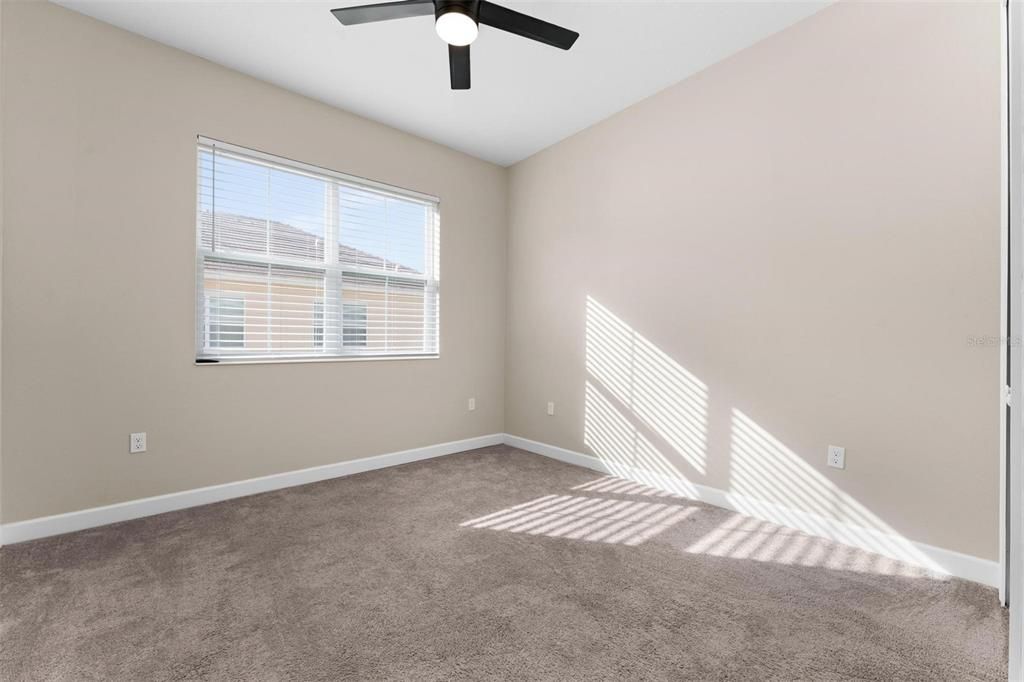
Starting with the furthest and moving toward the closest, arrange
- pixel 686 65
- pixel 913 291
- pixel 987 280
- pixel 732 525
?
pixel 686 65 < pixel 732 525 < pixel 913 291 < pixel 987 280

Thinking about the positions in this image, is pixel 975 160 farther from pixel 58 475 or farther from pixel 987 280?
pixel 58 475

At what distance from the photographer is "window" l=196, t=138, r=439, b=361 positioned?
2.92m

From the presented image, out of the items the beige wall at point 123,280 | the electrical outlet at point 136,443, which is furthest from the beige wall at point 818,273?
the electrical outlet at point 136,443

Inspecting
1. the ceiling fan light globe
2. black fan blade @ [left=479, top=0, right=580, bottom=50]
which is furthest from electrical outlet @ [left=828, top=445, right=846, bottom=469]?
the ceiling fan light globe

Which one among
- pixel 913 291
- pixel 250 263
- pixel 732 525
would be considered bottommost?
pixel 732 525

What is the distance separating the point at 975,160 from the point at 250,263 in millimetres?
3910

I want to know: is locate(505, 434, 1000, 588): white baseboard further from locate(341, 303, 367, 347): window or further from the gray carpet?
locate(341, 303, 367, 347): window

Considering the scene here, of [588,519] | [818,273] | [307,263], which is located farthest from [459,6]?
[588,519]

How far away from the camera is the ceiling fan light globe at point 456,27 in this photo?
1947 mm

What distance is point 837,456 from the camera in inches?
93.8

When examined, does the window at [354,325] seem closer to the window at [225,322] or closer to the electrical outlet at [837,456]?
the window at [225,322]

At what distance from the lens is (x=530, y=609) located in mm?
1756

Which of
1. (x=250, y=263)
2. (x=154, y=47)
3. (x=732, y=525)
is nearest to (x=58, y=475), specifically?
(x=250, y=263)

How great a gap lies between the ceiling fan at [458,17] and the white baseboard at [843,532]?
2698mm
